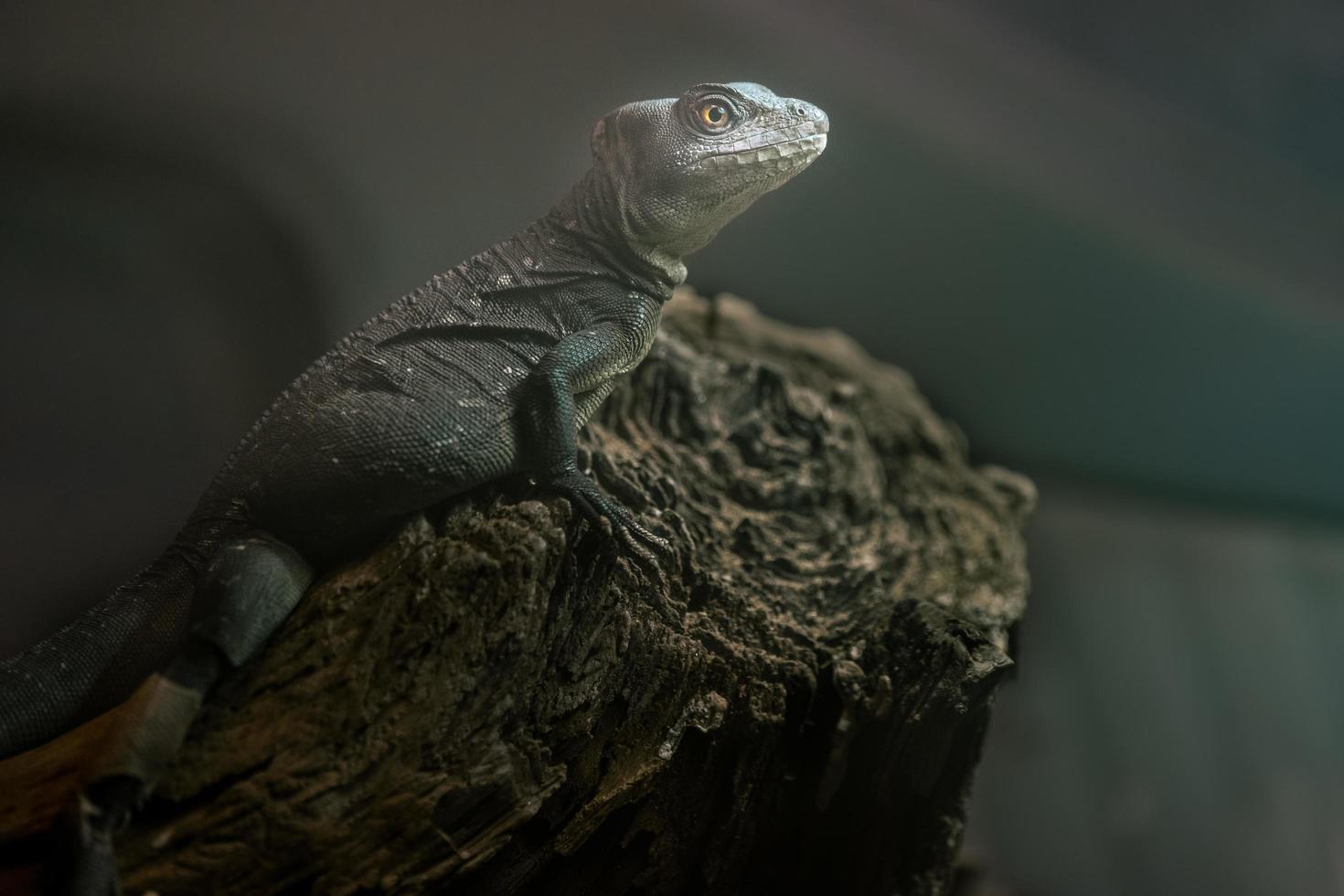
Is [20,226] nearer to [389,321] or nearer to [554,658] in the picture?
[389,321]

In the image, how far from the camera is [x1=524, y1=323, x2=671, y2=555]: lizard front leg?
2.68 m

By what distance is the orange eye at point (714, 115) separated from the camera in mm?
2928

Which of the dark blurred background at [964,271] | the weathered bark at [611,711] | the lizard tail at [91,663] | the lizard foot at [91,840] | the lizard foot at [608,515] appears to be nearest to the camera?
the lizard foot at [91,840]

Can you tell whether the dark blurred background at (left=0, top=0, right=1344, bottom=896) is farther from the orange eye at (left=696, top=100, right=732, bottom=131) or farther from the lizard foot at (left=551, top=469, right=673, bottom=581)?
the lizard foot at (left=551, top=469, right=673, bottom=581)

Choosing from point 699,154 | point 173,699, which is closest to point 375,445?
point 173,699

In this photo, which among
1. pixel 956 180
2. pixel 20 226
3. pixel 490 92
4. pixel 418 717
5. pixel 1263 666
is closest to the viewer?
pixel 418 717

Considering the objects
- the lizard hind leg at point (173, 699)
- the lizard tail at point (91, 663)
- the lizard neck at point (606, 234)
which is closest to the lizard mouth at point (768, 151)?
the lizard neck at point (606, 234)

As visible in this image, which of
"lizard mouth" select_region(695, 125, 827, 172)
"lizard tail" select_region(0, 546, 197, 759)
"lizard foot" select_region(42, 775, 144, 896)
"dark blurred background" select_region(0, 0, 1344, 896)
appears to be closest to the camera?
"lizard foot" select_region(42, 775, 144, 896)

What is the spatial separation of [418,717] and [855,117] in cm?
315

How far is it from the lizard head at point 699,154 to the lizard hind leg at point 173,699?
57.3 inches

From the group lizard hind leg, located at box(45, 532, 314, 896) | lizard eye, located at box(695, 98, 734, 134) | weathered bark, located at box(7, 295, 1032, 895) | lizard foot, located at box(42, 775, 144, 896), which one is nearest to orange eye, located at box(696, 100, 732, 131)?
lizard eye, located at box(695, 98, 734, 134)

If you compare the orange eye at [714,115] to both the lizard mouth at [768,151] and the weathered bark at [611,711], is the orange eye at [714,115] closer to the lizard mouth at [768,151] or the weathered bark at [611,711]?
the lizard mouth at [768,151]

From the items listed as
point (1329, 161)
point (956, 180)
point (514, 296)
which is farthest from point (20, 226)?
point (1329, 161)

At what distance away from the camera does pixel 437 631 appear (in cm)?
235
